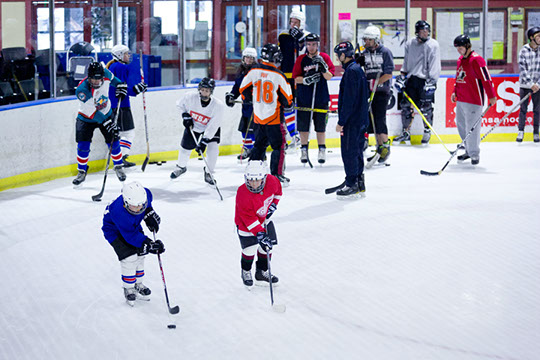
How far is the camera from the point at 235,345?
362 centimetres

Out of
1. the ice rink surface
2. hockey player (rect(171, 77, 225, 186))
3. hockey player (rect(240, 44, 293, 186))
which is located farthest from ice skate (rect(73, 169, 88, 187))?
hockey player (rect(240, 44, 293, 186))

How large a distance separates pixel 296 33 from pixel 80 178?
275 cm

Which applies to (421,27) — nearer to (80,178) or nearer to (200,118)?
(200,118)

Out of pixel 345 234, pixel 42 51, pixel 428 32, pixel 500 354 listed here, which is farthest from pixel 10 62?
pixel 500 354

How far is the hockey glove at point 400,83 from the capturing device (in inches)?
374

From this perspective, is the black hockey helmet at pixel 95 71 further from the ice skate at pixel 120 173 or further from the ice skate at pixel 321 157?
the ice skate at pixel 321 157

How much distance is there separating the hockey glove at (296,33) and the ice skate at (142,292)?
4988 mm

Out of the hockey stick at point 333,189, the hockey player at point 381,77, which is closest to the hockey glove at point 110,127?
the hockey stick at point 333,189

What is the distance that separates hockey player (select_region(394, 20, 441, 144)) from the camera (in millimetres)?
9945

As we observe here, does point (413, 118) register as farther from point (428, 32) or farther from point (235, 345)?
point (235, 345)

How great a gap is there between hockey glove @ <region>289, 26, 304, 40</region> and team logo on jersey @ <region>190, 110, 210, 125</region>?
1742 millimetres

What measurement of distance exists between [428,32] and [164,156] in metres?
3.38

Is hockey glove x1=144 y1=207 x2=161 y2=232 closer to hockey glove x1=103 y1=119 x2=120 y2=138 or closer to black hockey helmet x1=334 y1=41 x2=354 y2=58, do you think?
black hockey helmet x1=334 y1=41 x2=354 y2=58

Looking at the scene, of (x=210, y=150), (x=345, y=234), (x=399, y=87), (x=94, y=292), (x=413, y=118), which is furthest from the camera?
(x=413, y=118)
